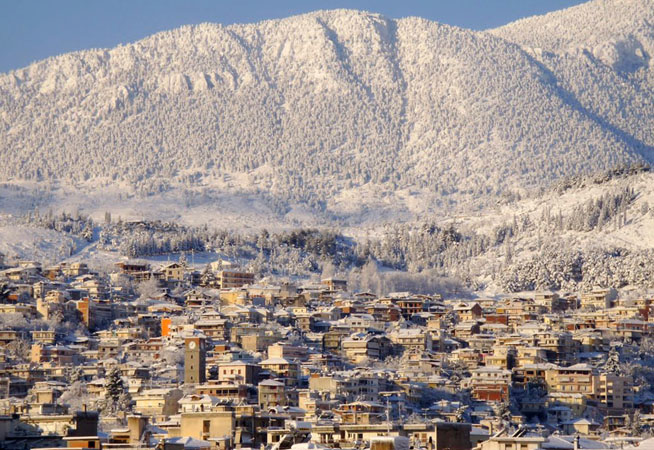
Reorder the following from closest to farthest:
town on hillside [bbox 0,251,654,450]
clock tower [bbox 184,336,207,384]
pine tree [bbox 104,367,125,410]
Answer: town on hillside [bbox 0,251,654,450], pine tree [bbox 104,367,125,410], clock tower [bbox 184,336,207,384]

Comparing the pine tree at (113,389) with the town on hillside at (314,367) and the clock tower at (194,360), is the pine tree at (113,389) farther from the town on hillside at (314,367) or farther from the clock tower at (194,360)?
the clock tower at (194,360)

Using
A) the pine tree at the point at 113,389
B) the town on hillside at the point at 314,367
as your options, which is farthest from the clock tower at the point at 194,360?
the pine tree at the point at 113,389

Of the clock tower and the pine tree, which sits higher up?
the clock tower

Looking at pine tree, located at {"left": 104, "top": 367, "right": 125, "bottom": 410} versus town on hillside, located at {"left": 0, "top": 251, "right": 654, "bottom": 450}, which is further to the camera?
pine tree, located at {"left": 104, "top": 367, "right": 125, "bottom": 410}

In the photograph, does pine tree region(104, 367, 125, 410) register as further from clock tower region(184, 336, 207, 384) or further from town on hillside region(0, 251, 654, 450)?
clock tower region(184, 336, 207, 384)

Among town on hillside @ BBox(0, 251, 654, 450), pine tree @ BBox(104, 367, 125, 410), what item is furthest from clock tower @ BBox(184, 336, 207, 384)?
pine tree @ BBox(104, 367, 125, 410)

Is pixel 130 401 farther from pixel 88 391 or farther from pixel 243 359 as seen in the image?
pixel 243 359

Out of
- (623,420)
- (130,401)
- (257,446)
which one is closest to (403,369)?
(623,420)

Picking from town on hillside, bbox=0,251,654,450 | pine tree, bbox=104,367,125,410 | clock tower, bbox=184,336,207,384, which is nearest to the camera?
town on hillside, bbox=0,251,654,450
